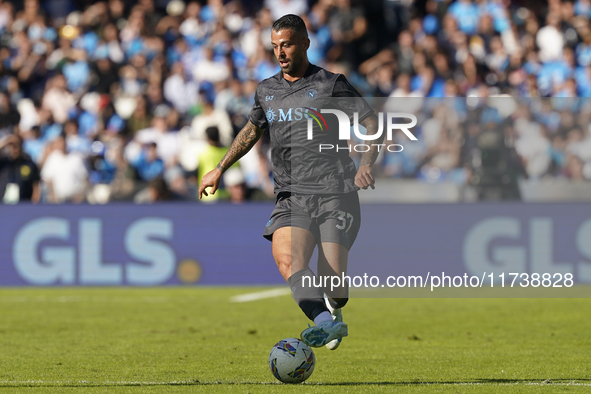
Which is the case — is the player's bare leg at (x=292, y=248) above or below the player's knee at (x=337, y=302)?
above

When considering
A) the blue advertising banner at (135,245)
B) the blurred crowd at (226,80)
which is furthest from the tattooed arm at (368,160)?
the blue advertising banner at (135,245)

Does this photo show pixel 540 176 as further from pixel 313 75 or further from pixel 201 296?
pixel 313 75

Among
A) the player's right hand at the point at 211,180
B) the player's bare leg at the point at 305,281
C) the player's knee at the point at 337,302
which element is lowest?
the player's knee at the point at 337,302

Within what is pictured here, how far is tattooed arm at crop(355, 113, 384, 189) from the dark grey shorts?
1.13 feet

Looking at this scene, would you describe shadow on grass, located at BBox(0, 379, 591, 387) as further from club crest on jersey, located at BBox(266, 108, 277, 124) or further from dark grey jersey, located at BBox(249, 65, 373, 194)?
club crest on jersey, located at BBox(266, 108, 277, 124)

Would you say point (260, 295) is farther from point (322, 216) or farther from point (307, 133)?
point (307, 133)

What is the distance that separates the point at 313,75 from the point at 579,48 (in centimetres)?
1155

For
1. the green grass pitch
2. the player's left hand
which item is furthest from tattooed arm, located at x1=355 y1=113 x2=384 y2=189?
the green grass pitch

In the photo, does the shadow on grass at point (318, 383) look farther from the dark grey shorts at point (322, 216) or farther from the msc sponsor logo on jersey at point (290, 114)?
the msc sponsor logo on jersey at point (290, 114)

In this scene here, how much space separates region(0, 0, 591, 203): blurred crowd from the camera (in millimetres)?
→ 12203

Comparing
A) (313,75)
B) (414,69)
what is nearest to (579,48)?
(414,69)

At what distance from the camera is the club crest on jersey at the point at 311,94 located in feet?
19.3

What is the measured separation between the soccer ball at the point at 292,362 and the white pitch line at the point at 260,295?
5.67 meters

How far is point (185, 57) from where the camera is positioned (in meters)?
17.2
